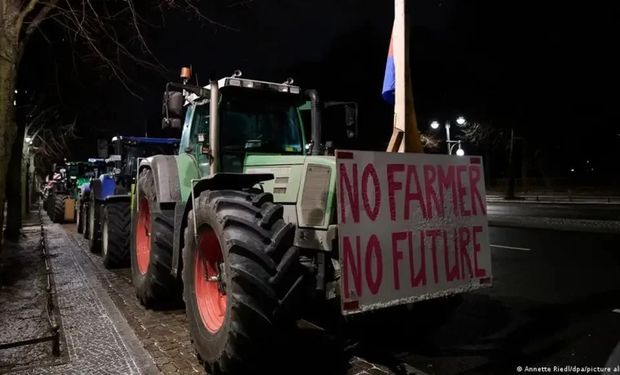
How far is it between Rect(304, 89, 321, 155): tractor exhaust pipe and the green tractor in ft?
0.04

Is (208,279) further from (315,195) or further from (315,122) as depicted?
(315,122)

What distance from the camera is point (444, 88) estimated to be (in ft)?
139

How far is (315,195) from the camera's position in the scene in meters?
4.29

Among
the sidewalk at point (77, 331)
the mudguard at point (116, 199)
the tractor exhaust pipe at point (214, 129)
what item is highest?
the tractor exhaust pipe at point (214, 129)

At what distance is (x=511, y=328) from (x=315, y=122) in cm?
344

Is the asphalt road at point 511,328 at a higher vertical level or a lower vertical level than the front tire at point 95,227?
lower

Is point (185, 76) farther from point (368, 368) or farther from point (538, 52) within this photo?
point (538, 52)

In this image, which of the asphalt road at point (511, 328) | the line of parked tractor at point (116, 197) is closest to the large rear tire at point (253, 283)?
the asphalt road at point (511, 328)

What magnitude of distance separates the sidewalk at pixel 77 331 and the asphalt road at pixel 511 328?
8.17 feet

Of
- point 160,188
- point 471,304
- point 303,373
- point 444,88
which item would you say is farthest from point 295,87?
point 444,88

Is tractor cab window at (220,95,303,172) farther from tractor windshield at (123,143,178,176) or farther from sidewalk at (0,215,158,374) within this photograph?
tractor windshield at (123,143,178,176)

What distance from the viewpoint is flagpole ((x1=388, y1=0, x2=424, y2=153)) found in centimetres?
503

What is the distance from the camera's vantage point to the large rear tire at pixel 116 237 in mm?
9359

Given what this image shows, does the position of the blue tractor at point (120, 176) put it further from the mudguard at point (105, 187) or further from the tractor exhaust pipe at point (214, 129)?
the tractor exhaust pipe at point (214, 129)
